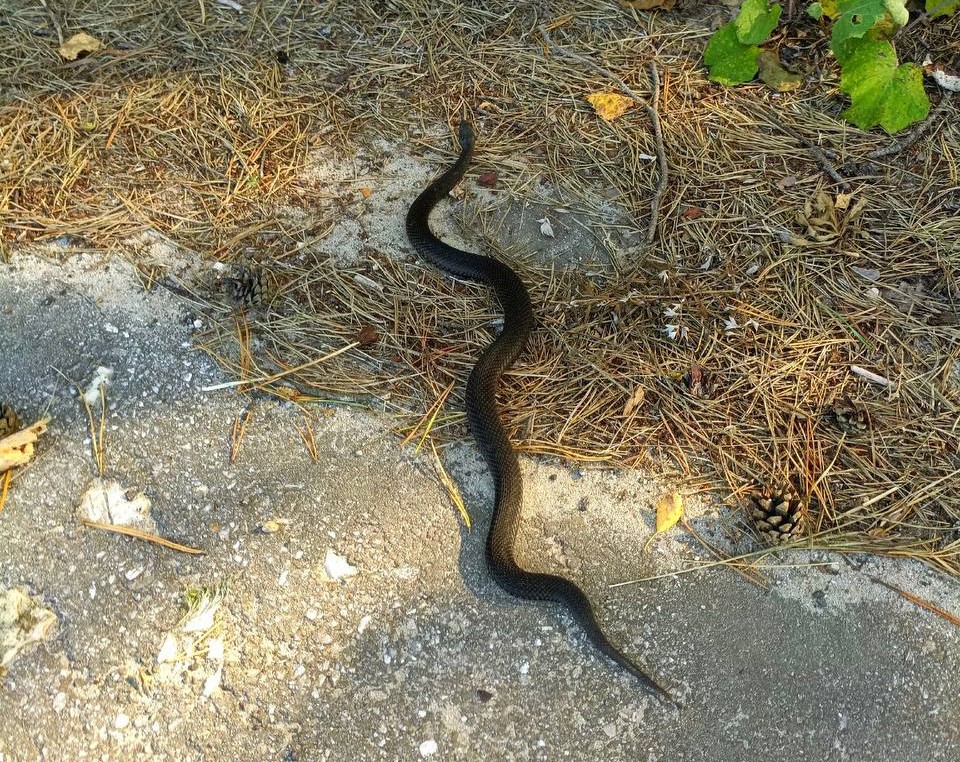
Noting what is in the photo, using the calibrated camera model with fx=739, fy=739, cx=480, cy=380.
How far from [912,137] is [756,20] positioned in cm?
99

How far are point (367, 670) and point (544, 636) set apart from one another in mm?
622

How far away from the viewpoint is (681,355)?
318 cm

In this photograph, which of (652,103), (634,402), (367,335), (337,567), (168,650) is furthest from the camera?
(652,103)

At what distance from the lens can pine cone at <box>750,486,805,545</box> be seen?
2.72 meters

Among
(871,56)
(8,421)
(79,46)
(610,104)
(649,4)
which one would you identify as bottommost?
(8,421)

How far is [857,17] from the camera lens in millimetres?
3451

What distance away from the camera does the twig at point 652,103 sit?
3.63 meters

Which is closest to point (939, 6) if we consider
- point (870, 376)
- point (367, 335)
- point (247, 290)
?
point (870, 376)

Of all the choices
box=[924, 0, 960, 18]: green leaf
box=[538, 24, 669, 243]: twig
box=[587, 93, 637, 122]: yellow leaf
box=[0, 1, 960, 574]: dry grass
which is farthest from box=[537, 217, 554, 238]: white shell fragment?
box=[924, 0, 960, 18]: green leaf

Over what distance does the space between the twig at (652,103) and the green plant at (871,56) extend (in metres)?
0.49

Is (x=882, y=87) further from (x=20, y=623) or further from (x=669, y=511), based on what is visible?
(x=20, y=623)

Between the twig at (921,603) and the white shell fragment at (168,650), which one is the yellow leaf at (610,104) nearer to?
the twig at (921,603)

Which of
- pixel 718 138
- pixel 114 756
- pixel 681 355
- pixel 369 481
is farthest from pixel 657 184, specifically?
pixel 114 756

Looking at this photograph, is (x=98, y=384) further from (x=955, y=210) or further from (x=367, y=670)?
(x=955, y=210)
